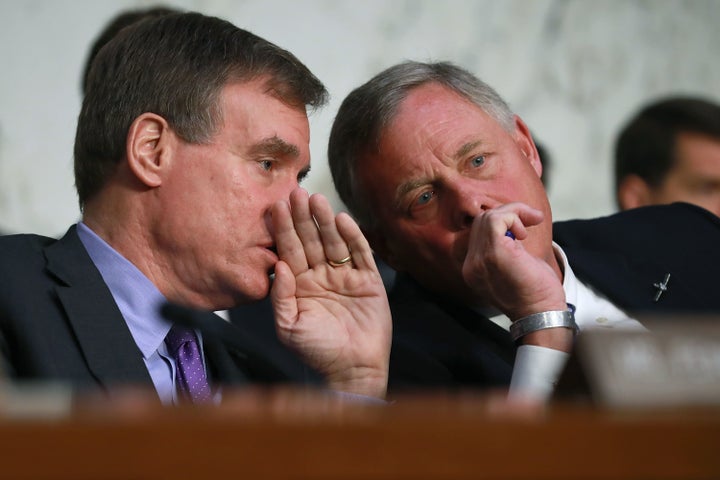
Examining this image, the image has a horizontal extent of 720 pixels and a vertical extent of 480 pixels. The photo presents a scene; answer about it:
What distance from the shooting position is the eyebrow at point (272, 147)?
171 cm

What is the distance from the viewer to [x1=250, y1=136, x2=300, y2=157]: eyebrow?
67.2 inches

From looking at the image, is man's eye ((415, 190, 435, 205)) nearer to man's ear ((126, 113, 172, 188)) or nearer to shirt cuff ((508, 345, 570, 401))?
shirt cuff ((508, 345, 570, 401))

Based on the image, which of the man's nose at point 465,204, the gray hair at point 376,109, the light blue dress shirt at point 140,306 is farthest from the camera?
the gray hair at point 376,109

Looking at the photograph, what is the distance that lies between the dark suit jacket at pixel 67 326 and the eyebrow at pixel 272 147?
1.01ft

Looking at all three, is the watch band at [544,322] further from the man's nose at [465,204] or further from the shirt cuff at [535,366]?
the man's nose at [465,204]

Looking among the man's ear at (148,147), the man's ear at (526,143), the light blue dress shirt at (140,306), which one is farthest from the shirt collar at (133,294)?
the man's ear at (526,143)

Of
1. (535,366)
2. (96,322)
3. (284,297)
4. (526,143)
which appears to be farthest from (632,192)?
(96,322)

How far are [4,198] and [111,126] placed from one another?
4.49 ft

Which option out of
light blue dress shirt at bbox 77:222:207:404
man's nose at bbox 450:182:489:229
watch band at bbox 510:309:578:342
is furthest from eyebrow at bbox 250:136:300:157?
watch band at bbox 510:309:578:342

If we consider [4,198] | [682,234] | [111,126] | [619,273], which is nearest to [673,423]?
[111,126]

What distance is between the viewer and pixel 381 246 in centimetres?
215

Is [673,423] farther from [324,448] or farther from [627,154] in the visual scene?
[627,154]

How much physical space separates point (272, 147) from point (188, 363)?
0.36 m

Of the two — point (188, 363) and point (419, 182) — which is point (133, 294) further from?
point (419, 182)
